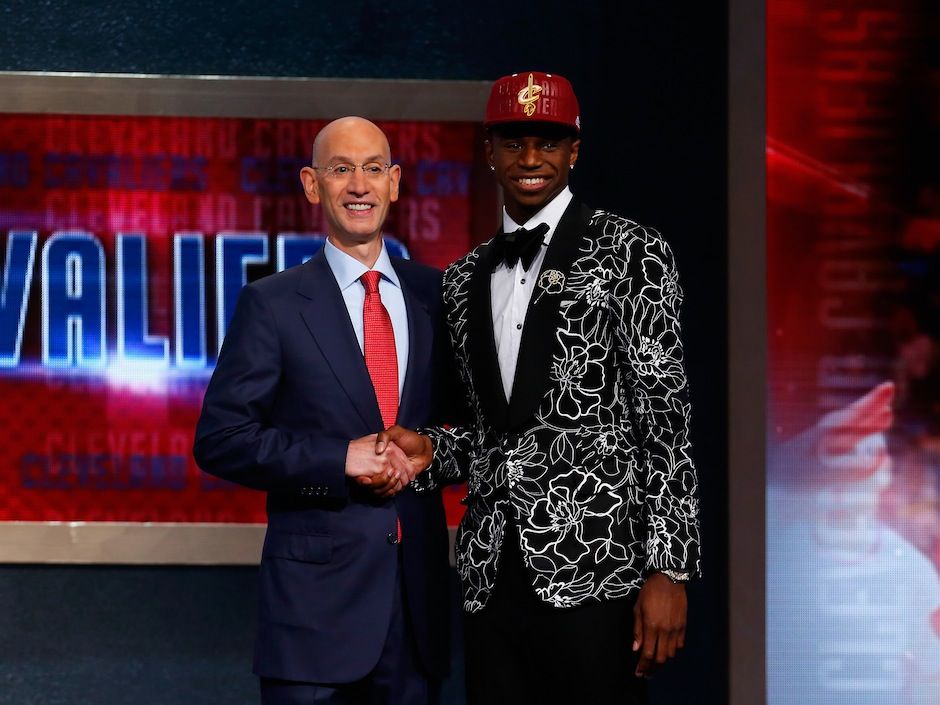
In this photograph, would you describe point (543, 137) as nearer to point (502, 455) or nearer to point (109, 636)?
point (502, 455)

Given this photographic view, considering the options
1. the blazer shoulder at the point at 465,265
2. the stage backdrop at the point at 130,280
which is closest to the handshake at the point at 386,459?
the blazer shoulder at the point at 465,265

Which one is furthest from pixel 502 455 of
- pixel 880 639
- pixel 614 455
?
pixel 880 639

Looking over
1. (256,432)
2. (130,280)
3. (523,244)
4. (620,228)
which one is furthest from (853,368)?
(130,280)

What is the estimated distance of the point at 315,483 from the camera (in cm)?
223

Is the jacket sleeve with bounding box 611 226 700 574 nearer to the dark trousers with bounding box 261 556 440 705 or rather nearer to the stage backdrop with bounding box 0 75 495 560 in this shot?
the dark trousers with bounding box 261 556 440 705

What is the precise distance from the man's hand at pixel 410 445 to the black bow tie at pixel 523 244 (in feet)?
1.27

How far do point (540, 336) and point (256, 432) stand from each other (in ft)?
1.95

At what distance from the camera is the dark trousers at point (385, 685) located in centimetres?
228

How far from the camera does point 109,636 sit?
3387 millimetres

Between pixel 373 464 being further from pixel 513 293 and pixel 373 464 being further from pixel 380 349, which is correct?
pixel 513 293

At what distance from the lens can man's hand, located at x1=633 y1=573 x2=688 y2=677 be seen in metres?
2.03

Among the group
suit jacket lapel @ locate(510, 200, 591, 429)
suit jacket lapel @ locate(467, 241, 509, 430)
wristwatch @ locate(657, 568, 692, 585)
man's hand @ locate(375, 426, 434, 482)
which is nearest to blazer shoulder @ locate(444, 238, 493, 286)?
suit jacket lapel @ locate(467, 241, 509, 430)

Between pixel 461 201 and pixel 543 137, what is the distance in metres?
1.21

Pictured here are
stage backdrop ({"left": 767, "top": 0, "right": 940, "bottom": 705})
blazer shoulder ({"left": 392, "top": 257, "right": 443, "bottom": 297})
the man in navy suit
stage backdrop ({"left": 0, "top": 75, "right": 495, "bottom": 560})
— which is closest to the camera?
the man in navy suit
